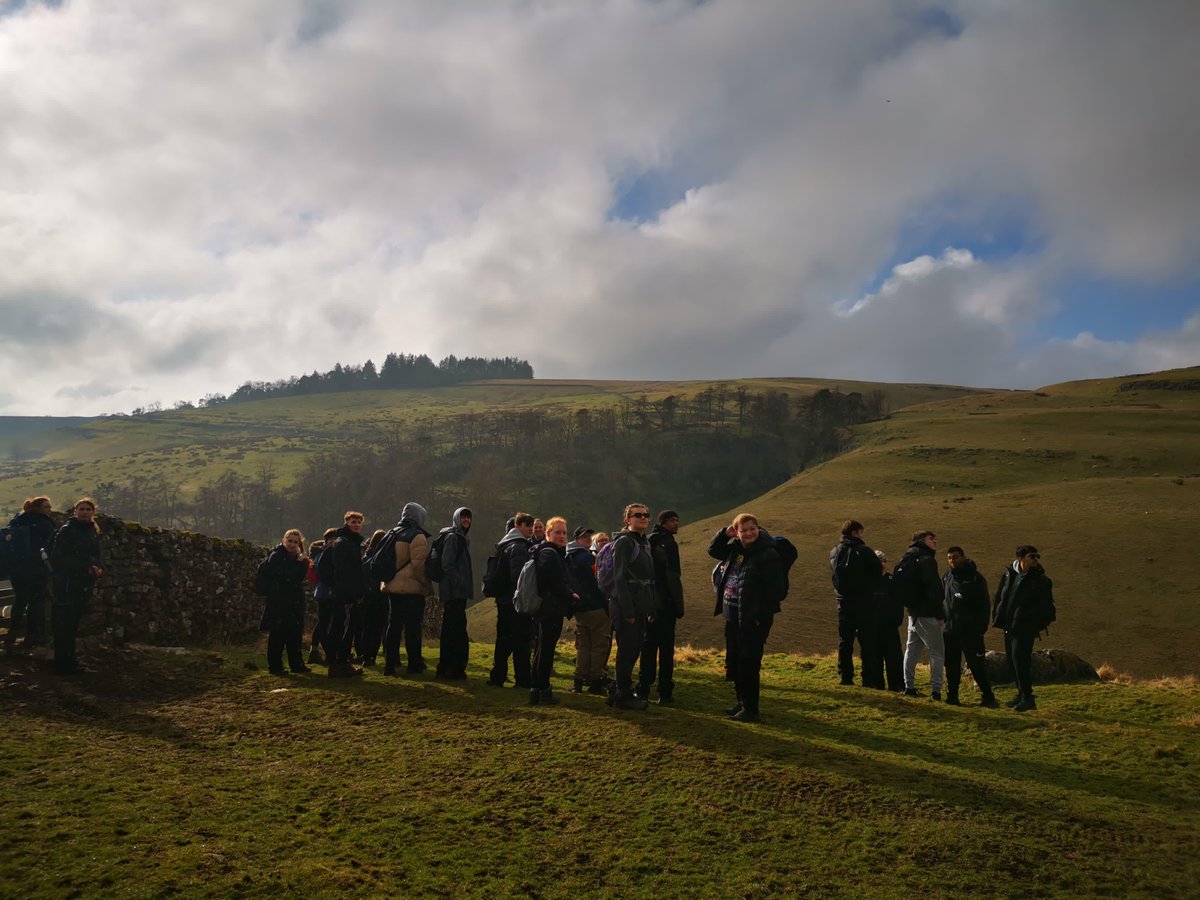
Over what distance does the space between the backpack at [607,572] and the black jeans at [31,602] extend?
8.28 m

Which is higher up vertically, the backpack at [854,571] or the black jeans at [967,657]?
the backpack at [854,571]

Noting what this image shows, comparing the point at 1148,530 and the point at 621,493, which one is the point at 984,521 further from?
the point at 621,493

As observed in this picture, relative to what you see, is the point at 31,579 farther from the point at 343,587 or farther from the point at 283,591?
the point at 343,587

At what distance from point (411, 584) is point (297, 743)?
3442mm

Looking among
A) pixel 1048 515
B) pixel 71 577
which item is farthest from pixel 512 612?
pixel 1048 515

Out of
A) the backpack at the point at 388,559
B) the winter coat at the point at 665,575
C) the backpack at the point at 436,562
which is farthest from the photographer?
the backpack at the point at 388,559

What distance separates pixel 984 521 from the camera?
4328 centimetres

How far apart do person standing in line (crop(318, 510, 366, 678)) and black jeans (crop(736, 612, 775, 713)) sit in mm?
5682

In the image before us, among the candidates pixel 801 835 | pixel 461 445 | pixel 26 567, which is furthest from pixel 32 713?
pixel 461 445

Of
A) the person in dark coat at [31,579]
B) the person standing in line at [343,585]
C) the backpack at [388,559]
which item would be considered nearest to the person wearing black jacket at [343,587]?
the person standing in line at [343,585]

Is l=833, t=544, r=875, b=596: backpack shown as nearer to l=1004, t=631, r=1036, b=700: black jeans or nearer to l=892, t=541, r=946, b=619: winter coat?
l=892, t=541, r=946, b=619: winter coat

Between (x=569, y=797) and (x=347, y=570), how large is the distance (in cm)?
616

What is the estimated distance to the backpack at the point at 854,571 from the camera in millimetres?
11672

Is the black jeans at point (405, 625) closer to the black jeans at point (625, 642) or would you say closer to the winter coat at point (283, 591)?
the winter coat at point (283, 591)
